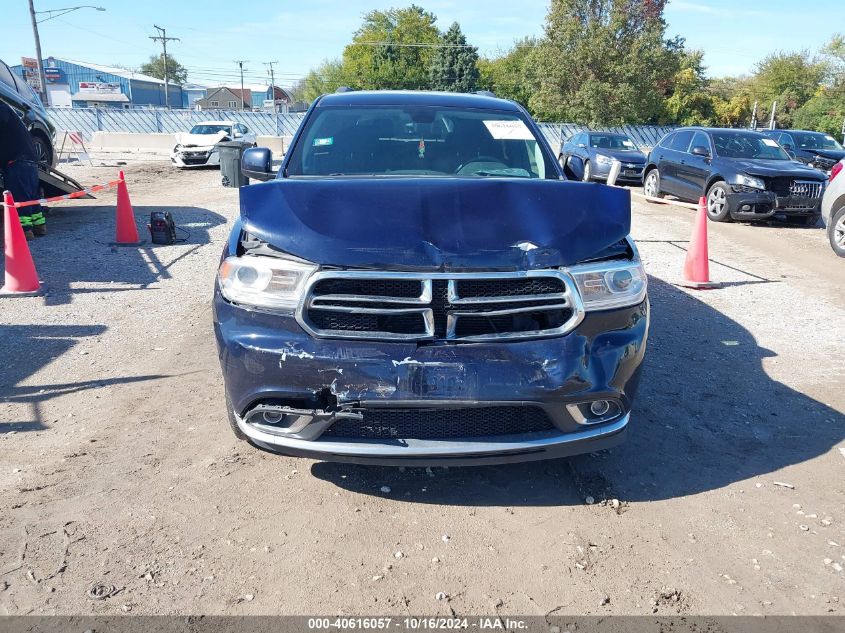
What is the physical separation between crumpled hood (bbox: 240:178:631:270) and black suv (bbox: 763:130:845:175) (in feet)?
52.6

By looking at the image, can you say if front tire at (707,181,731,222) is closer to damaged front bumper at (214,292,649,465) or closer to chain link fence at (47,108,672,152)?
damaged front bumper at (214,292,649,465)

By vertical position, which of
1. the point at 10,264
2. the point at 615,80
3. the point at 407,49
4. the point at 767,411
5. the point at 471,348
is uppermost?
the point at 407,49

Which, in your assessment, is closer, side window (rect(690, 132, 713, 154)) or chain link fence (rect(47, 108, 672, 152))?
side window (rect(690, 132, 713, 154))

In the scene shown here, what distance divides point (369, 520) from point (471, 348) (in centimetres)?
92

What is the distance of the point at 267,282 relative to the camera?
2723mm

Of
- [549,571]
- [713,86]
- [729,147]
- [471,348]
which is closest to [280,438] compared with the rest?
[471,348]

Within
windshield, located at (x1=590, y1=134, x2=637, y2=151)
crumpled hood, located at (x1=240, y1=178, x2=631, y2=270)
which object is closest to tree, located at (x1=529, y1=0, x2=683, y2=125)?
windshield, located at (x1=590, y1=134, x2=637, y2=151)

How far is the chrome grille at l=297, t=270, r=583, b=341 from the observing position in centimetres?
264

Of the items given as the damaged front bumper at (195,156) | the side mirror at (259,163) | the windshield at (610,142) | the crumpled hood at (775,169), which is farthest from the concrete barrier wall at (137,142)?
the side mirror at (259,163)

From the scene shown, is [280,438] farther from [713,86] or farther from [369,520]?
[713,86]

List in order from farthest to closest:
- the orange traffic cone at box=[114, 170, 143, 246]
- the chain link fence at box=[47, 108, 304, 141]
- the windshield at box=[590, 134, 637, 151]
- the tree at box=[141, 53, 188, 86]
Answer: the tree at box=[141, 53, 188, 86] < the chain link fence at box=[47, 108, 304, 141] < the windshield at box=[590, 134, 637, 151] < the orange traffic cone at box=[114, 170, 143, 246]

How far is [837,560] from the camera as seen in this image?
2639 millimetres

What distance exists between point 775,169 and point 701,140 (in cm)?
203

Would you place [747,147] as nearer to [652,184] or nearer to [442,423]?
[652,184]
